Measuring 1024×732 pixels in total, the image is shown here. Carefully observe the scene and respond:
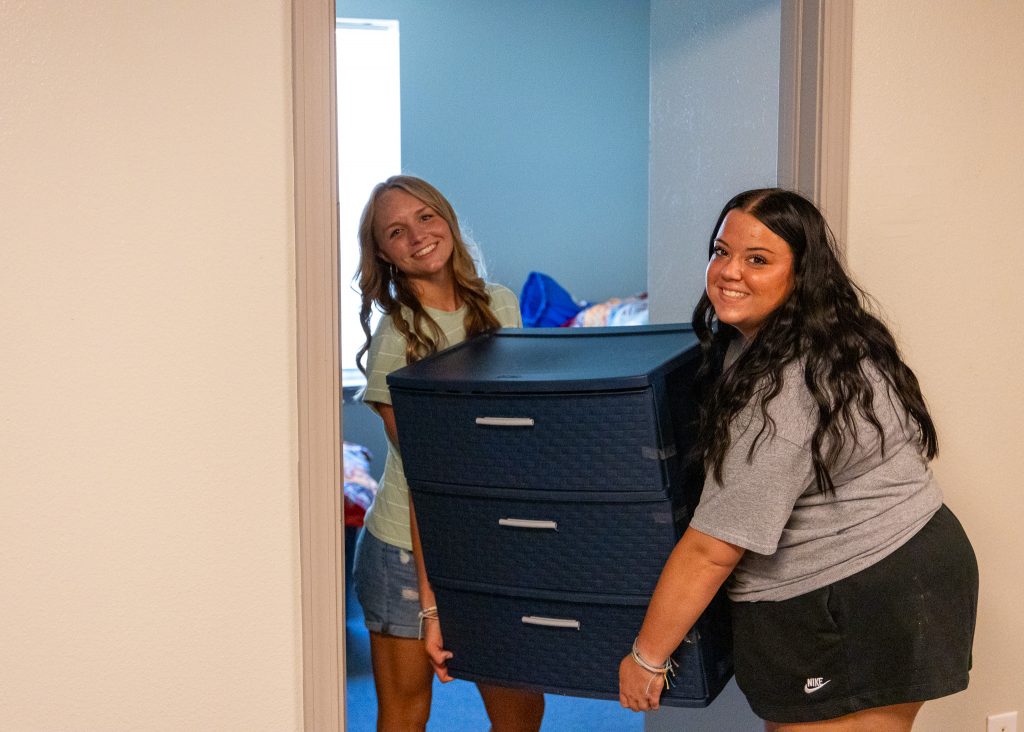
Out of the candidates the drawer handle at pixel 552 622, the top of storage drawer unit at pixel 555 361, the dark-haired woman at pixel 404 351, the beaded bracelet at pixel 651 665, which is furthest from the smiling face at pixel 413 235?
the beaded bracelet at pixel 651 665

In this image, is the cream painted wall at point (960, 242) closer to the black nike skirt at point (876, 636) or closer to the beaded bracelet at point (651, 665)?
the black nike skirt at point (876, 636)

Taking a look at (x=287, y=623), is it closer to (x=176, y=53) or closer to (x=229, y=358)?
(x=229, y=358)

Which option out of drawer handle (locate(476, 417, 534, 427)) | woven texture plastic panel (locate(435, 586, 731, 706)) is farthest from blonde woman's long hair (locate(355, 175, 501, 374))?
woven texture plastic panel (locate(435, 586, 731, 706))

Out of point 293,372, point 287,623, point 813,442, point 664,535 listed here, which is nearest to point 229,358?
point 293,372

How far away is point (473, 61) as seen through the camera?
4.64 meters

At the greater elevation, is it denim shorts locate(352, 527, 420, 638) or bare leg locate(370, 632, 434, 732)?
denim shorts locate(352, 527, 420, 638)

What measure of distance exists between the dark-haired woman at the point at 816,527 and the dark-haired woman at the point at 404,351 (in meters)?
0.51

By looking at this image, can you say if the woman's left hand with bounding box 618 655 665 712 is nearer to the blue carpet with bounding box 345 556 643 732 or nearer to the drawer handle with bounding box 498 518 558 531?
the drawer handle with bounding box 498 518 558 531

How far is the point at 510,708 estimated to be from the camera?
74.4 inches

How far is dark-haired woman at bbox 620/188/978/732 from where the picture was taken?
136 cm

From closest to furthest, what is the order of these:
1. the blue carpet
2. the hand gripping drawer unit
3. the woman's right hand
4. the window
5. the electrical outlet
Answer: the hand gripping drawer unit → the woman's right hand → the electrical outlet → the blue carpet → the window

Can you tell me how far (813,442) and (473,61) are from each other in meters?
3.67

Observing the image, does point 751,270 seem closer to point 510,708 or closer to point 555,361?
point 555,361

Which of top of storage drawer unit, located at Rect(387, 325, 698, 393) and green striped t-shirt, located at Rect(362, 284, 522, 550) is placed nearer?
top of storage drawer unit, located at Rect(387, 325, 698, 393)
